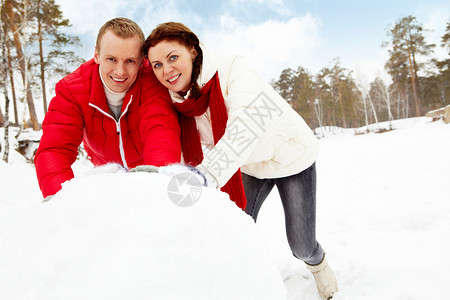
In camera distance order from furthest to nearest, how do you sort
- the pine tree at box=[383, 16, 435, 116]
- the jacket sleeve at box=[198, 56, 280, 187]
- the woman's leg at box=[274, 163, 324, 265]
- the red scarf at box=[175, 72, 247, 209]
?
the pine tree at box=[383, 16, 435, 116], the woman's leg at box=[274, 163, 324, 265], the red scarf at box=[175, 72, 247, 209], the jacket sleeve at box=[198, 56, 280, 187]

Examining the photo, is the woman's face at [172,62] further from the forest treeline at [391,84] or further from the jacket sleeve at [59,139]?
the forest treeline at [391,84]

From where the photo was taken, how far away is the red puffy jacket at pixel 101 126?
4.58 ft

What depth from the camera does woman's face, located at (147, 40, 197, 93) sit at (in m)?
1.43

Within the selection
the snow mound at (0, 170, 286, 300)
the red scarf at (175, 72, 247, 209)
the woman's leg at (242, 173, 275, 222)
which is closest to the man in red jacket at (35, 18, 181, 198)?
the red scarf at (175, 72, 247, 209)

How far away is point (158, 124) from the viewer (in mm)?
1508

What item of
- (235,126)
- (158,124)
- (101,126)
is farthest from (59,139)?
(235,126)

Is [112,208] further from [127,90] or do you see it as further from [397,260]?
[397,260]

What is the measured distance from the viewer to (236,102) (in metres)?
1.33

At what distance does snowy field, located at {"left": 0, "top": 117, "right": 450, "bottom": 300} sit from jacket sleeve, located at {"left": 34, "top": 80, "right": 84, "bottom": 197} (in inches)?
20.0

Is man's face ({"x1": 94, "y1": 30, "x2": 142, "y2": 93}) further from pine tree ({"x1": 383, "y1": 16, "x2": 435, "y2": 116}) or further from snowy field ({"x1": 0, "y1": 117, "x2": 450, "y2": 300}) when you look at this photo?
pine tree ({"x1": 383, "y1": 16, "x2": 435, "y2": 116})

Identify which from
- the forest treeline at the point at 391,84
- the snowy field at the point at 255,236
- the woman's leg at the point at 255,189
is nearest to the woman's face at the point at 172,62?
the snowy field at the point at 255,236

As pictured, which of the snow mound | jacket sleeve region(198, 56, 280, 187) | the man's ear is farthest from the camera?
the man's ear

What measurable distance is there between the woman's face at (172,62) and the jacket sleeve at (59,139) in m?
0.52

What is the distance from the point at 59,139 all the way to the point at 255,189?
1.41 meters
